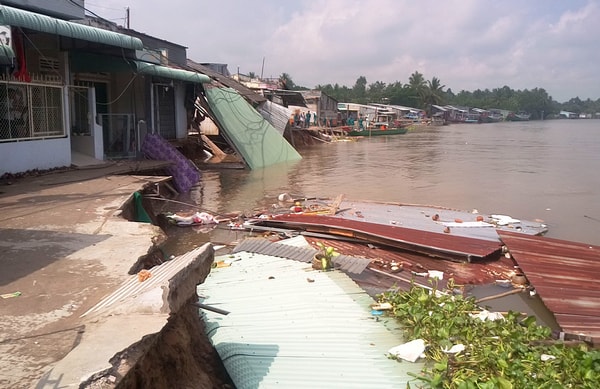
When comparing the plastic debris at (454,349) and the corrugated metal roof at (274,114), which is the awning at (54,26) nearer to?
the plastic debris at (454,349)

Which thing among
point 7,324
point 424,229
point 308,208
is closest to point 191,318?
point 7,324

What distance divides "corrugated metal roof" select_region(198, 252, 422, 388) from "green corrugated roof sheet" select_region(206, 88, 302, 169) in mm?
13217

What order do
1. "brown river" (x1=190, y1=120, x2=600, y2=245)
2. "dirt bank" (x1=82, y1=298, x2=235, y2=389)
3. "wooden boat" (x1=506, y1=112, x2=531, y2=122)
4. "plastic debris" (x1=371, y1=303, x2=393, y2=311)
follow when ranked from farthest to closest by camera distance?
1. "wooden boat" (x1=506, y1=112, x2=531, y2=122)
2. "brown river" (x1=190, y1=120, x2=600, y2=245)
3. "plastic debris" (x1=371, y1=303, x2=393, y2=311)
4. "dirt bank" (x1=82, y1=298, x2=235, y2=389)

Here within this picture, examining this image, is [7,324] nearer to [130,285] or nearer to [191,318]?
[130,285]

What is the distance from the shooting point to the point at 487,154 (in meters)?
29.7

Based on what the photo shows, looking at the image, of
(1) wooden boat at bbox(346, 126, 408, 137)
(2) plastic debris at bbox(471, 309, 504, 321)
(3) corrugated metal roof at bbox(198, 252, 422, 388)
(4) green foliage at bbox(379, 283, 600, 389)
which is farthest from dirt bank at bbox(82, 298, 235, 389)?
(1) wooden boat at bbox(346, 126, 408, 137)

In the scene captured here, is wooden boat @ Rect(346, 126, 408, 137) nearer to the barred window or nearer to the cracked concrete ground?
the barred window

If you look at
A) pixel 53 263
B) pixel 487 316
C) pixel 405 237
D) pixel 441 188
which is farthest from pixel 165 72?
pixel 487 316

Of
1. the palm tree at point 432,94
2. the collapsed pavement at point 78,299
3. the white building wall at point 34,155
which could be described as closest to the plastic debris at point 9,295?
the collapsed pavement at point 78,299

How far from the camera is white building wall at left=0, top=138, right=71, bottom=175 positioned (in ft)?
31.9

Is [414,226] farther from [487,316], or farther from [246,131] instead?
[246,131]

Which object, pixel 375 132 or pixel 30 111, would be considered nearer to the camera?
pixel 30 111

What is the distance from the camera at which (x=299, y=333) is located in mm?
4297

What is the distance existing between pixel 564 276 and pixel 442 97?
314ft
